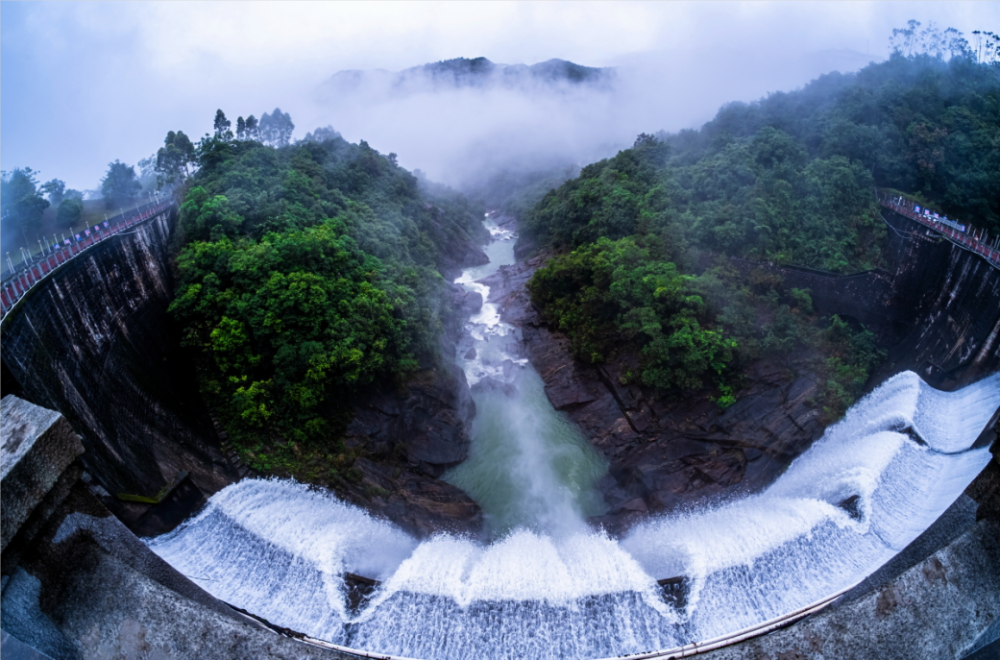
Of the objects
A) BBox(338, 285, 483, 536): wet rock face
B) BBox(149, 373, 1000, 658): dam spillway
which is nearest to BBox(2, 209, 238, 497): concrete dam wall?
BBox(149, 373, 1000, 658): dam spillway

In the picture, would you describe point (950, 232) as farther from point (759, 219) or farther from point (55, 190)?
point (55, 190)

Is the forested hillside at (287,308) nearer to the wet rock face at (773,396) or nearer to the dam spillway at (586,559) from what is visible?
the dam spillway at (586,559)

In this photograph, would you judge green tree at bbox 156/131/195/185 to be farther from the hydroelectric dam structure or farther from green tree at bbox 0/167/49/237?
the hydroelectric dam structure

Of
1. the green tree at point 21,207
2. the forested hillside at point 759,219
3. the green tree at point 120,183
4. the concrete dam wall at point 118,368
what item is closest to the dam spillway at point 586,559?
the concrete dam wall at point 118,368

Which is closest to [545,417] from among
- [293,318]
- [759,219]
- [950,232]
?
[293,318]

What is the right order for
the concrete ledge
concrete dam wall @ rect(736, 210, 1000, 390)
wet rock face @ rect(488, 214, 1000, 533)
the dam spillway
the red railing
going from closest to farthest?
the concrete ledge < the dam spillway < concrete dam wall @ rect(736, 210, 1000, 390) < wet rock face @ rect(488, 214, 1000, 533) < the red railing
